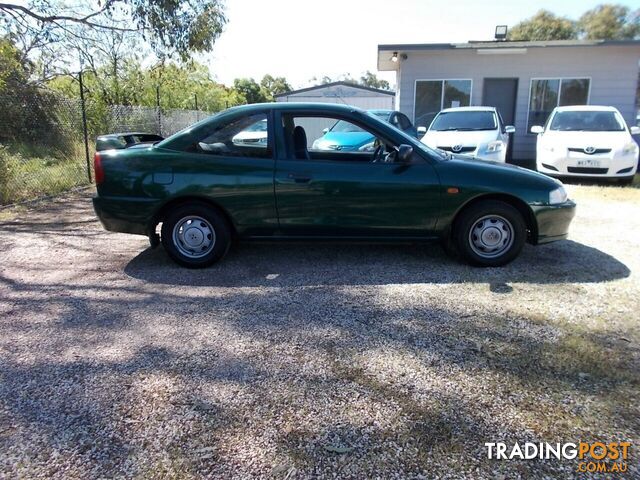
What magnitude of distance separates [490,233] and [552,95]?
11866 millimetres

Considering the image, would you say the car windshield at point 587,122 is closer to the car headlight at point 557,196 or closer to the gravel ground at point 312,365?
the gravel ground at point 312,365

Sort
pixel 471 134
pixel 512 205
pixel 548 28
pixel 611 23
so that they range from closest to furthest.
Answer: pixel 512 205, pixel 471 134, pixel 611 23, pixel 548 28

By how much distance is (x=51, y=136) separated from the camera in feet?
41.3

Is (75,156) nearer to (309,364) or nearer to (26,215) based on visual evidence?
(26,215)

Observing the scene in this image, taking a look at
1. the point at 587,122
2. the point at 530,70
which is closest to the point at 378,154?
the point at 587,122

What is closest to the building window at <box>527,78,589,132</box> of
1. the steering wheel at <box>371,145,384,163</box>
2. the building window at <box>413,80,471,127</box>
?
the building window at <box>413,80,471,127</box>

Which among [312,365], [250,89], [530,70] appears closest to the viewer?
[312,365]

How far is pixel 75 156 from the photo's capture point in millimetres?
11398

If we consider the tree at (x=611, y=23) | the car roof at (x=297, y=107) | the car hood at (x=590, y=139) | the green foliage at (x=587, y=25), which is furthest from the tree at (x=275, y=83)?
the car roof at (x=297, y=107)

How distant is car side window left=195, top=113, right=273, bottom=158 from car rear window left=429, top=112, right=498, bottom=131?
7.16 m

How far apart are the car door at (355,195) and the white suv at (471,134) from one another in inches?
198

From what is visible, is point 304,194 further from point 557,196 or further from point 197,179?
point 557,196

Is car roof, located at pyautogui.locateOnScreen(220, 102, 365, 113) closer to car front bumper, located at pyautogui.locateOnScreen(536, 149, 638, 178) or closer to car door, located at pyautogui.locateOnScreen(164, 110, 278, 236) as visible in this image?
car door, located at pyautogui.locateOnScreen(164, 110, 278, 236)

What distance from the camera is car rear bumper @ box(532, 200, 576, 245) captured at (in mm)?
4621
